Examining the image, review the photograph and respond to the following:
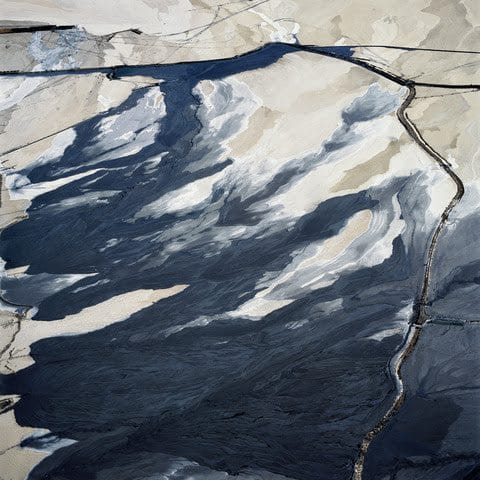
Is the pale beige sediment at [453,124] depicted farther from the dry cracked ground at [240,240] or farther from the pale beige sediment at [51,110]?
the pale beige sediment at [51,110]

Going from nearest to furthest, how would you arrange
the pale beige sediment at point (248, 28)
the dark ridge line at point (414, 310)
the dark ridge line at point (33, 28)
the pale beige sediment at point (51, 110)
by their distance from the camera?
the dark ridge line at point (414, 310) → the pale beige sediment at point (51, 110) → the pale beige sediment at point (248, 28) → the dark ridge line at point (33, 28)

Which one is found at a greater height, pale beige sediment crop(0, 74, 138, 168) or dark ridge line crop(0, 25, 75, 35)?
dark ridge line crop(0, 25, 75, 35)

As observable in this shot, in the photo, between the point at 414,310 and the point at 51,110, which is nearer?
the point at 414,310

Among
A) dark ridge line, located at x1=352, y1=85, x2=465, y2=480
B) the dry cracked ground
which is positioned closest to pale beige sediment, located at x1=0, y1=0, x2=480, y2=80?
the dry cracked ground

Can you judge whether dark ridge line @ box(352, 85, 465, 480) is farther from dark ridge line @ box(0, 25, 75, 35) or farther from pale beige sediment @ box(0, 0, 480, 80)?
dark ridge line @ box(0, 25, 75, 35)

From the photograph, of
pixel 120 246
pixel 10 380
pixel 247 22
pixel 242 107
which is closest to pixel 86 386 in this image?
pixel 10 380

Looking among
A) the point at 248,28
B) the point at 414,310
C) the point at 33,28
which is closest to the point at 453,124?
the point at 414,310

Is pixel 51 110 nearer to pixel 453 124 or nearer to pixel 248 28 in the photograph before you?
pixel 248 28

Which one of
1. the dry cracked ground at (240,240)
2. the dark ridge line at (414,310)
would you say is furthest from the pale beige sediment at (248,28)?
the dark ridge line at (414,310)

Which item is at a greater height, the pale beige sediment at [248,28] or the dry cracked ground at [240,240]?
the pale beige sediment at [248,28]
